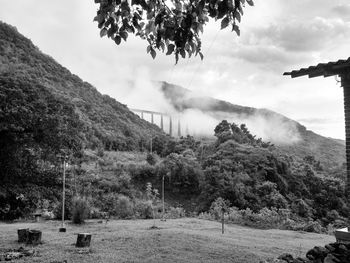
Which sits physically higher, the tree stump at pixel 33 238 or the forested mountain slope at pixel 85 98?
the forested mountain slope at pixel 85 98

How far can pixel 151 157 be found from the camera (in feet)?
75.5

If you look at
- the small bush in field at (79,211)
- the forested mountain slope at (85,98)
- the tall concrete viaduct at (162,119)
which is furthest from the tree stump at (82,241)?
the tall concrete viaduct at (162,119)

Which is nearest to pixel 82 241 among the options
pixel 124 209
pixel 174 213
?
pixel 124 209

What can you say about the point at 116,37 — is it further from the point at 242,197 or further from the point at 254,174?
the point at 254,174

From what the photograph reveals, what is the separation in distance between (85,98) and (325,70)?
3200cm

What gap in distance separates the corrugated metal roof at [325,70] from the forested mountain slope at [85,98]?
75.3 feet

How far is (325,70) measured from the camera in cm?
555

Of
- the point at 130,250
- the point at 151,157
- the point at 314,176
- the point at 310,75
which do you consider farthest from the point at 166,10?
the point at 151,157

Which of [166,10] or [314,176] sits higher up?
[166,10]

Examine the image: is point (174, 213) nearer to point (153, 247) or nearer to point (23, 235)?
point (153, 247)

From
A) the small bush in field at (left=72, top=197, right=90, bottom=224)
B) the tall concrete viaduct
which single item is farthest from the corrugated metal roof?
the tall concrete viaduct

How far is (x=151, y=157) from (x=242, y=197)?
826 centimetres

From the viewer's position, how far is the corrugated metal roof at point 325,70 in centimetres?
534

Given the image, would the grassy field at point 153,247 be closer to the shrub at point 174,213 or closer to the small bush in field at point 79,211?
the small bush in field at point 79,211
